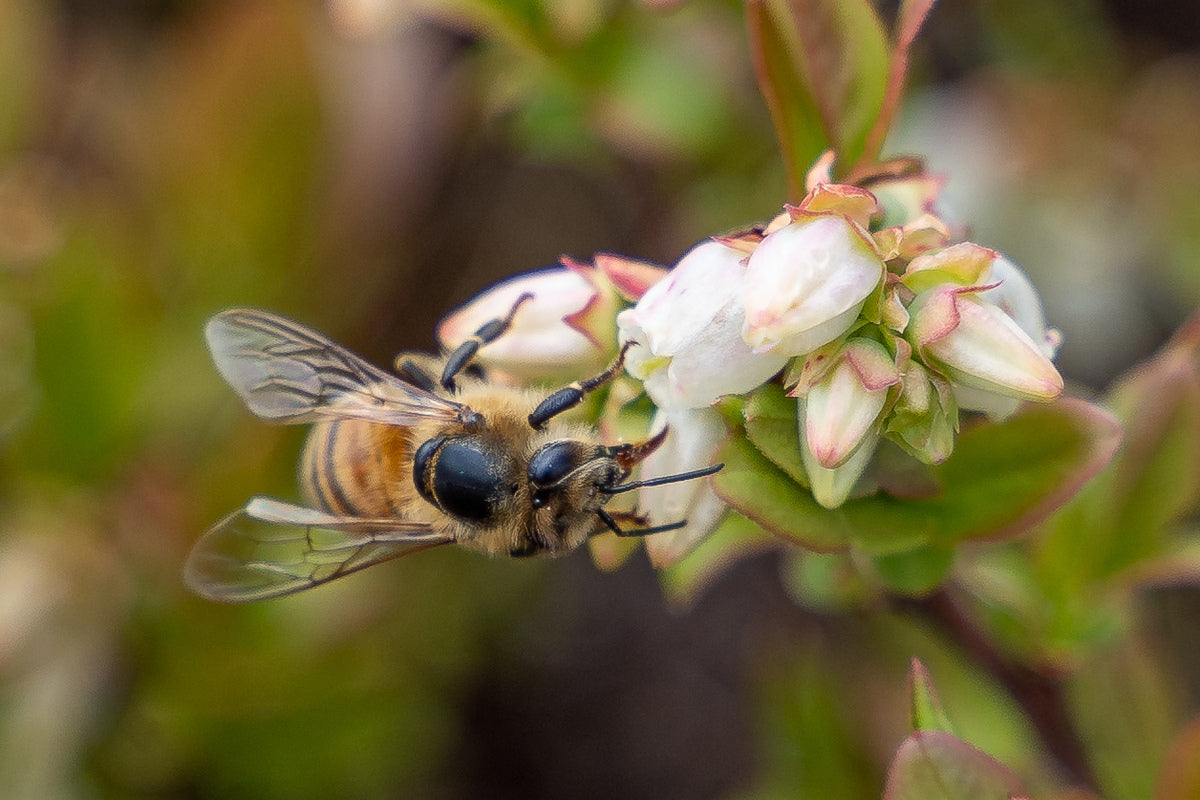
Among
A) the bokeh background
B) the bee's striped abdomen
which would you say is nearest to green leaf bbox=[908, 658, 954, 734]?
the bee's striped abdomen

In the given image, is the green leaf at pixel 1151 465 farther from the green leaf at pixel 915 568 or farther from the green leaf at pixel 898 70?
the green leaf at pixel 898 70

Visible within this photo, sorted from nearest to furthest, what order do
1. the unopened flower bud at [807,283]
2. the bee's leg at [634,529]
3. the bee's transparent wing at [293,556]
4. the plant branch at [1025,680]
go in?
the unopened flower bud at [807,283] → the bee's leg at [634,529] → the bee's transparent wing at [293,556] → the plant branch at [1025,680]

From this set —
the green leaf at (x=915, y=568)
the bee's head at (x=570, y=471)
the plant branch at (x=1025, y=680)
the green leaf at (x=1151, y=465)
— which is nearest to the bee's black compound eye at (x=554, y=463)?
the bee's head at (x=570, y=471)

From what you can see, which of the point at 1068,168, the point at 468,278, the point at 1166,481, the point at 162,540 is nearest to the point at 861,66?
the point at 1166,481

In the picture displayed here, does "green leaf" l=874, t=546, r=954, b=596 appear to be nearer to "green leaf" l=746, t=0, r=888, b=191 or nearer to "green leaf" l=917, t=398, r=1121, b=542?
"green leaf" l=917, t=398, r=1121, b=542

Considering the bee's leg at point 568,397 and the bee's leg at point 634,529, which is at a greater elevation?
the bee's leg at point 568,397

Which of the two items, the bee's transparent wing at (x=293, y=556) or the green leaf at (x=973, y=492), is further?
the bee's transparent wing at (x=293, y=556)

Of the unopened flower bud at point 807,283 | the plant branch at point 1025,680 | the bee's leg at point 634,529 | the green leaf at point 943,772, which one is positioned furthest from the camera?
the plant branch at point 1025,680

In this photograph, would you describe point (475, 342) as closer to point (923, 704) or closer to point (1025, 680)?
point (923, 704)
